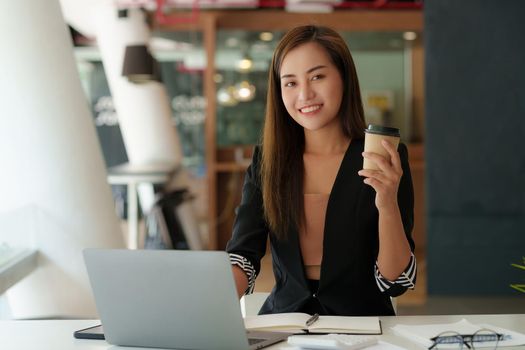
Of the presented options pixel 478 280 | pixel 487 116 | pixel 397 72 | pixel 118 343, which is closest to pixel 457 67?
pixel 487 116

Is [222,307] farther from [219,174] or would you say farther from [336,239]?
[219,174]

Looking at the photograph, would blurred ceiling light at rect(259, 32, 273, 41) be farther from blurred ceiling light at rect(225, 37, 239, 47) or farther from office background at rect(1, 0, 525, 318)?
office background at rect(1, 0, 525, 318)

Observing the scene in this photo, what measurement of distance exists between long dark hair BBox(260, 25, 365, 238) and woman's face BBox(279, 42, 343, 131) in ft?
0.09

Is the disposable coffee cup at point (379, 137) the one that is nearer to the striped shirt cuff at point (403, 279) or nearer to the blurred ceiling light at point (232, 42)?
the striped shirt cuff at point (403, 279)

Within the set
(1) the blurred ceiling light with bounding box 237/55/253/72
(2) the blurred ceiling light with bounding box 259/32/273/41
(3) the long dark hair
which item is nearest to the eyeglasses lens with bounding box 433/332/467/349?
(3) the long dark hair

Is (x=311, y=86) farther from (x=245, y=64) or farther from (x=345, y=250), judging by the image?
(x=245, y=64)

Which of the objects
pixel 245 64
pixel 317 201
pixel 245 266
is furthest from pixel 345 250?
pixel 245 64

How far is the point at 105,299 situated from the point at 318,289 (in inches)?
28.3

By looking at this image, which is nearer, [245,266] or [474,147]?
[245,266]

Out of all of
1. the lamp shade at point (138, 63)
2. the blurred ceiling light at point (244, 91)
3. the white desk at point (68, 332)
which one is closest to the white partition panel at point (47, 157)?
the white desk at point (68, 332)

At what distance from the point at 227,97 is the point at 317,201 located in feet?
22.8

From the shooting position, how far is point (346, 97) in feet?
7.89

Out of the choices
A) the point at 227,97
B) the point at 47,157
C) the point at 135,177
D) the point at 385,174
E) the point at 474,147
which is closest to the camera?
the point at 385,174

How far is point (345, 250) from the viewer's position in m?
2.34
